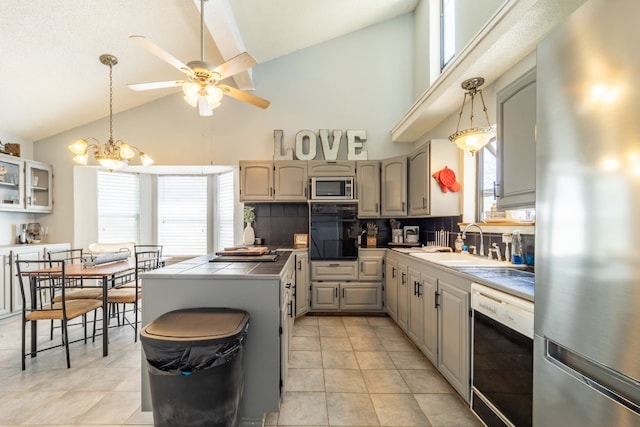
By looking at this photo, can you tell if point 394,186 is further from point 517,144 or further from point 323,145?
point 517,144

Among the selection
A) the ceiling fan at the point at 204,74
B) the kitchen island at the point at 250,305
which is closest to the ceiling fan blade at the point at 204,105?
the ceiling fan at the point at 204,74

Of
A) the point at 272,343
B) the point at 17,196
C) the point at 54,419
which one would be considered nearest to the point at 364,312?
the point at 272,343

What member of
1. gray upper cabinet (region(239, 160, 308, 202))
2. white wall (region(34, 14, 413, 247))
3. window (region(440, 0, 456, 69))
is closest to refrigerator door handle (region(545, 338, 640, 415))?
gray upper cabinet (region(239, 160, 308, 202))

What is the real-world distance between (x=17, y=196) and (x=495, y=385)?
5.67 meters

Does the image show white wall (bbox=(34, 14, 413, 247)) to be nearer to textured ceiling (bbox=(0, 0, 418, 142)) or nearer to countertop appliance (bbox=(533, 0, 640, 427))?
textured ceiling (bbox=(0, 0, 418, 142))

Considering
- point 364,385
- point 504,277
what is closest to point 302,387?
point 364,385

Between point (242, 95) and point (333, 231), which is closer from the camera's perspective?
point (242, 95)

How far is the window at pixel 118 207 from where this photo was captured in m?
4.39

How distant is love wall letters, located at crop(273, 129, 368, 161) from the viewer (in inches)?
164

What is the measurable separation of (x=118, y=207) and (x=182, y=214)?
3.09 feet

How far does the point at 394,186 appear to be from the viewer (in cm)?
374

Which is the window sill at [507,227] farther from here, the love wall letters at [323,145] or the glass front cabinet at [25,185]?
the glass front cabinet at [25,185]

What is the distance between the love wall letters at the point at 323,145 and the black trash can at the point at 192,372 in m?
3.07

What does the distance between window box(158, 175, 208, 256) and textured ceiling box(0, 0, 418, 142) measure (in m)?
1.32
